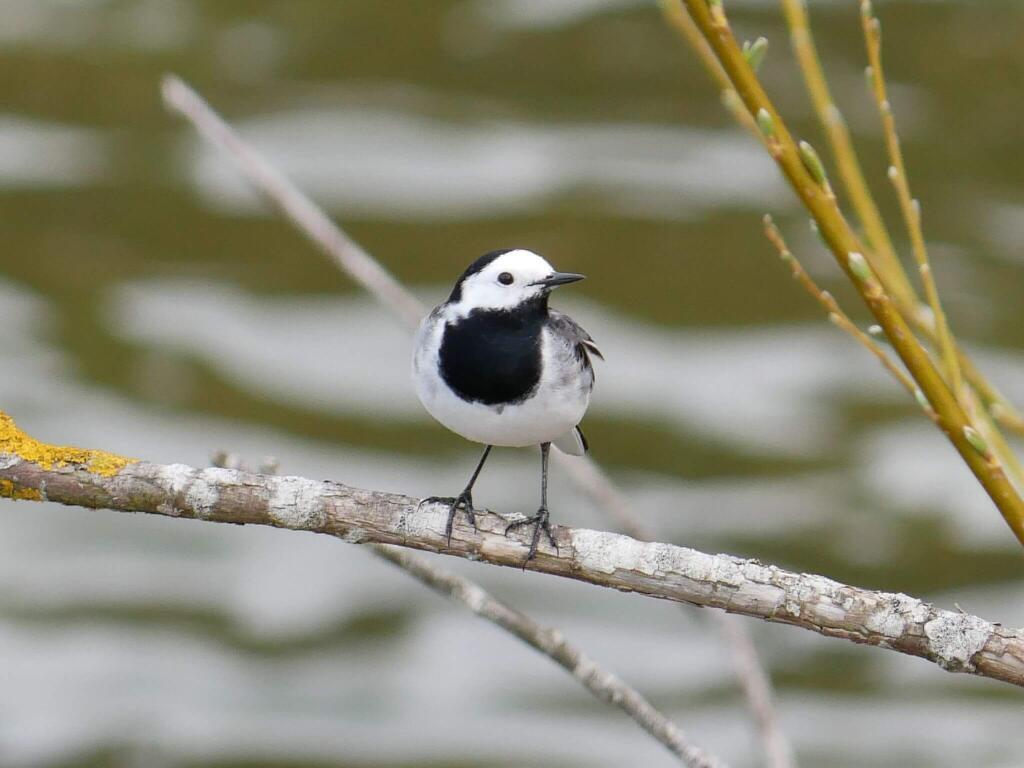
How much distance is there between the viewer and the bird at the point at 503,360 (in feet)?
12.7

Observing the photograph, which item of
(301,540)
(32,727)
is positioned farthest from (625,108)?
(32,727)

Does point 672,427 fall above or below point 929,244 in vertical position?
below

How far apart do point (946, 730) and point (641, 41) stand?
213 inches

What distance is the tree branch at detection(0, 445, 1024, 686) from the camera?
9.09ft

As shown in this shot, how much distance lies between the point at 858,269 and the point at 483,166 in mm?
8713

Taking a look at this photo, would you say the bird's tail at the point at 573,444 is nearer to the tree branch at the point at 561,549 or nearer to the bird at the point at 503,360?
the bird at the point at 503,360

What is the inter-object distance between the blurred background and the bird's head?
474cm

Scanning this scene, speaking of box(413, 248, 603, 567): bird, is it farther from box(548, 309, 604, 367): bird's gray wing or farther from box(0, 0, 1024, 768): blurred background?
box(0, 0, 1024, 768): blurred background

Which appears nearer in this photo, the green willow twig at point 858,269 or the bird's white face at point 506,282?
the green willow twig at point 858,269

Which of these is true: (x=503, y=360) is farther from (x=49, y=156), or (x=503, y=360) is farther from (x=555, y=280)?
(x=49, y=156)

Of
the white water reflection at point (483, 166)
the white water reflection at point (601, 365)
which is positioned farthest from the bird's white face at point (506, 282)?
the white water reflection at point (483, 166)

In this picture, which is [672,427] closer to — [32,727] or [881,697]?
[881,697]

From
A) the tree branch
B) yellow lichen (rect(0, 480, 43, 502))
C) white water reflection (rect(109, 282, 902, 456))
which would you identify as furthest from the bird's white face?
white water reflection (rect(109, 282, 902, 456))

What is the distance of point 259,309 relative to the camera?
9977 millimetres
